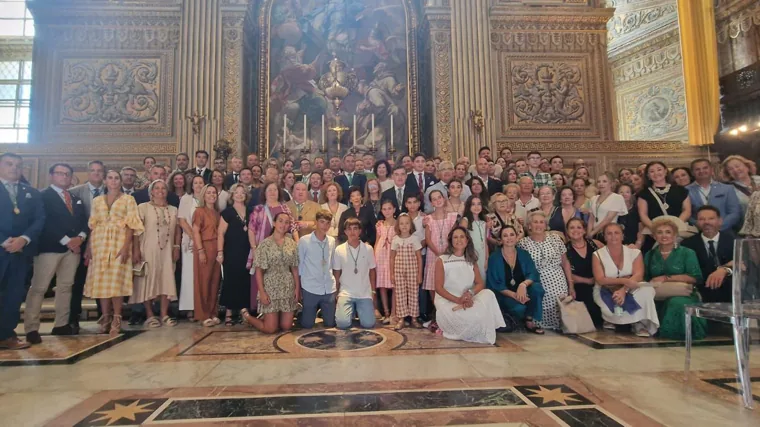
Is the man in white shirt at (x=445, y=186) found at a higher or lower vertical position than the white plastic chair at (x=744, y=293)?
higher

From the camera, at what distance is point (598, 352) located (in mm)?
3385

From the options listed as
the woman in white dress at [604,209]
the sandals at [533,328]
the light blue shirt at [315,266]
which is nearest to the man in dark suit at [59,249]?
the light blue shirt at [315,266]

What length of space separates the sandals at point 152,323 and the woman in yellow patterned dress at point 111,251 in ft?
1.06

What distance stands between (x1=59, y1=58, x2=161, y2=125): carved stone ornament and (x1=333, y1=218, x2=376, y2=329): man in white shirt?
6.54 metres

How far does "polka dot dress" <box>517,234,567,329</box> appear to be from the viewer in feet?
14.1

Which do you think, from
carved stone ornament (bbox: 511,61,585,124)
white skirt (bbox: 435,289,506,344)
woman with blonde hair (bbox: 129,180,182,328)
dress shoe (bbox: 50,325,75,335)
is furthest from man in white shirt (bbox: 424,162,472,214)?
carved stone ornament (bbox: 511,61,585,124)

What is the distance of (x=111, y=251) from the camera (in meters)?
4.32

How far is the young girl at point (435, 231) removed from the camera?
452 centimetres

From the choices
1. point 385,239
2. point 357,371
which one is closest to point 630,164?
point 385,239

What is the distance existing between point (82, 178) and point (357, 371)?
316 inches

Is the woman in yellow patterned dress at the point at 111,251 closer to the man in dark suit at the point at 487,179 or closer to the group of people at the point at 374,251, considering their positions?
the group of people at the point at 374,251

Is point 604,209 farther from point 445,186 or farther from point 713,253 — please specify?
point 445,186

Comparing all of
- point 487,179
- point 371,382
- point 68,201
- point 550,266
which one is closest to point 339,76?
point 487,179

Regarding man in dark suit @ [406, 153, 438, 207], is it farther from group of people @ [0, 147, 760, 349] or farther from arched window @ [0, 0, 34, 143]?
arched window @ [0, 0, 34, 143]
